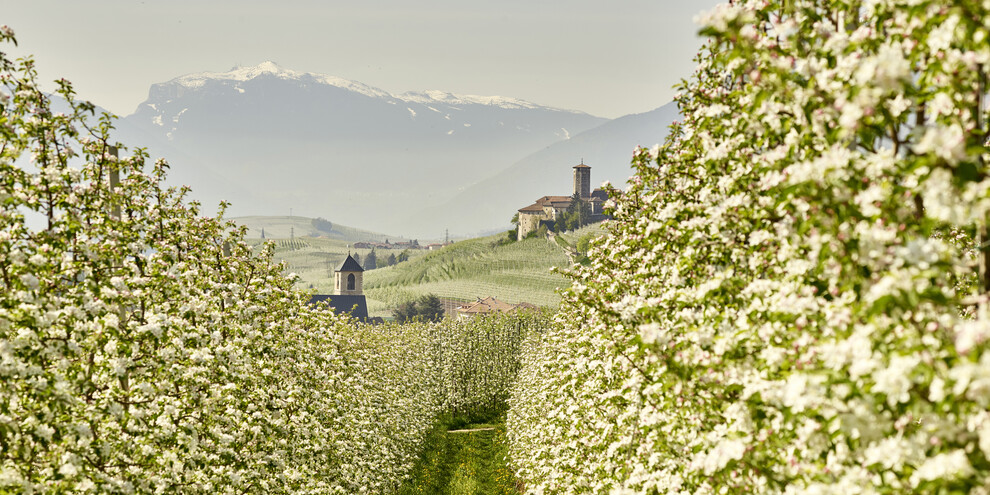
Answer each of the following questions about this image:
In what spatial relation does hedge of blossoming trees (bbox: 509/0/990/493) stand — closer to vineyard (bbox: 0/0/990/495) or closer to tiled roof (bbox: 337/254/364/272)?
vineyard (bbox: 0/0/990/495)

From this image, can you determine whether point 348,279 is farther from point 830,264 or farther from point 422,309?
point 830,264

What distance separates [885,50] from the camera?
190 inches

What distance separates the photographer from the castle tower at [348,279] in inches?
5935

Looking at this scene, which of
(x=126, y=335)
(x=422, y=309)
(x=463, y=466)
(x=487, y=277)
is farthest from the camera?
(x=487, y=277)

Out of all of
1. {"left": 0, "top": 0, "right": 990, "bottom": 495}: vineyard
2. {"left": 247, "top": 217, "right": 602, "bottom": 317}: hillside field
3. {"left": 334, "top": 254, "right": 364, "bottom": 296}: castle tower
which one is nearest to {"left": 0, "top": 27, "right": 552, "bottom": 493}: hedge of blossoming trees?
{"left": 0, "top": 0, "right": 990, "bottom": 495}: vineyard

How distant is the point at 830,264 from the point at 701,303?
3.29 meters

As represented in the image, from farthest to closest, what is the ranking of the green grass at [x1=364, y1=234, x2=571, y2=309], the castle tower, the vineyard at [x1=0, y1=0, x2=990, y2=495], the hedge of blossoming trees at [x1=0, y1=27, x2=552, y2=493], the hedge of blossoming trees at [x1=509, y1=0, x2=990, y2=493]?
the castle tower → the green grass at [x1=364, y1=234, x2=571, y2=309] → the hedge of blossoming trees at [x1=0, y1=27, x2=552, y2=493] → the vineyard at [x1=0, y1=0, x2=990, y2=495] → the hedge of blossoming trees at [x1=509, y1=0, x2=990, y2=493]

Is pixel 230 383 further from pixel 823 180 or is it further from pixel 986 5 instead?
pixel 986 5

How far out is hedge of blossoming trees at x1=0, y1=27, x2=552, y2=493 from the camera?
8.54 m

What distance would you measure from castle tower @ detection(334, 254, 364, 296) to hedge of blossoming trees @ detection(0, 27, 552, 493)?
136 meters

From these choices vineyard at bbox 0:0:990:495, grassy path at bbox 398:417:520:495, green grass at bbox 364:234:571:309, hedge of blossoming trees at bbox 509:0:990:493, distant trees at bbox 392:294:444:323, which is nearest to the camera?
hedge of blossoming trees at bbox 509:0:990:493

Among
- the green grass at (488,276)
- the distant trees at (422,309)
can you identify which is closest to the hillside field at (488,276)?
the green grass at (488,276)

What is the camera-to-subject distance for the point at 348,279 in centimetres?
15188

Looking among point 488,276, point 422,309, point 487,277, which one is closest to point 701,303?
point 422,309
